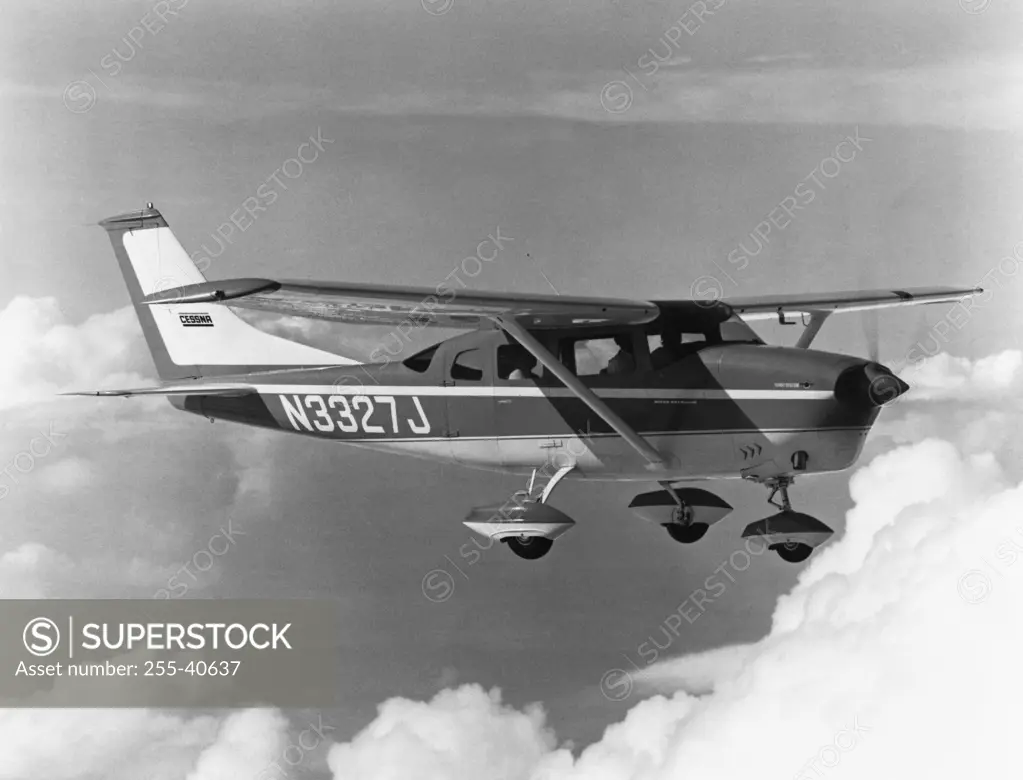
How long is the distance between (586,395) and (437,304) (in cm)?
150

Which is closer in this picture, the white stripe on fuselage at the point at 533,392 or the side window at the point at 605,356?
the white stripe on fuselage at the point at 533,392

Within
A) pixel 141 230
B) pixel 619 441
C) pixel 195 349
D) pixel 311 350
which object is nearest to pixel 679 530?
pixel 619 441

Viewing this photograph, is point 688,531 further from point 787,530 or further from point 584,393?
point 584,393

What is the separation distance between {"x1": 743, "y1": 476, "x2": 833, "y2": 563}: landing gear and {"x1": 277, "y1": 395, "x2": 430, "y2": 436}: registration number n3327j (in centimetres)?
309

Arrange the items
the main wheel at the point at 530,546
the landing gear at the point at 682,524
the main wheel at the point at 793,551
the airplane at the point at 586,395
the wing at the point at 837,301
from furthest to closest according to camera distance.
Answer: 1. the wing at the point at 837,301
2. the landing gear at the point at 682,524
3. the main wheel at the point at 530,546
4. the main wheel at the point at 793,551
5. the airplane at the point at 586,395

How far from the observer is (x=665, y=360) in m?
11.2

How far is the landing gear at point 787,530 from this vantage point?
11156 mm

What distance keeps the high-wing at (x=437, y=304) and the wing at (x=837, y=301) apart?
1 centimetres

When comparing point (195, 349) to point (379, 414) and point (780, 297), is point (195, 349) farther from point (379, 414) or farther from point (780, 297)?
point (780, 297)

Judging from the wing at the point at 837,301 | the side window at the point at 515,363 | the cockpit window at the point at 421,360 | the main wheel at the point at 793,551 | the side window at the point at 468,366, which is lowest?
the main wheel at the point at 793,551

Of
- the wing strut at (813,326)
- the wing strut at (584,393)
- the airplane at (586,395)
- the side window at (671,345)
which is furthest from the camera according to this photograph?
the wing strut at (813,326)

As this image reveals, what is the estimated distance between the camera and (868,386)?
1039 centimetres

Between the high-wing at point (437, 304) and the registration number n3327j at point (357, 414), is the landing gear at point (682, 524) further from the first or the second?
the registration number n3327j at point (357, 414)

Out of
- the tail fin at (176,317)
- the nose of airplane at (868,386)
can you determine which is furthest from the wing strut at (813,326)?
the tail fin at (176,317)
